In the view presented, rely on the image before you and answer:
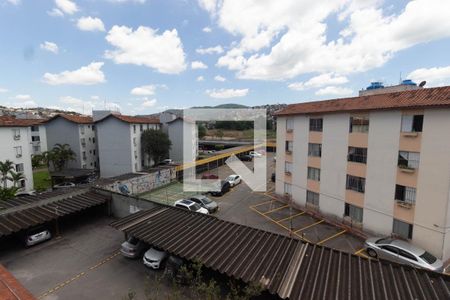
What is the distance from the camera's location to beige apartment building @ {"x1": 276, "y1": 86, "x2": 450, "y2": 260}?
1452 cm

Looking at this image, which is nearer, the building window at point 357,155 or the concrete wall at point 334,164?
the building window at point 357,155

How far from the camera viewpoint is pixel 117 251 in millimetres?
16141

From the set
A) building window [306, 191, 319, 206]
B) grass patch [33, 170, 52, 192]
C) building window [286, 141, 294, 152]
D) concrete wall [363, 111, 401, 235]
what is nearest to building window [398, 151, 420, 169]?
concrete wall [363, 111, 401, 235]

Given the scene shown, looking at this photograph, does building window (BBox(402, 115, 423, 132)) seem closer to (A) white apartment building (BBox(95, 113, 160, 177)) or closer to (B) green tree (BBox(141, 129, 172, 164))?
(B) green tree (BBox(141, 129, 172, 164))

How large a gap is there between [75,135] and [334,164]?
43115 mm

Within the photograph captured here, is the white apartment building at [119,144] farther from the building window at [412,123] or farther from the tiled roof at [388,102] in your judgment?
the building window at [412,123]

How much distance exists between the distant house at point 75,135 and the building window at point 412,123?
4638 cm

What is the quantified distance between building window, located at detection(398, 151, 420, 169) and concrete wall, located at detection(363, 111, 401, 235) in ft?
0.94

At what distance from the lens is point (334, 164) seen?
2048 cm

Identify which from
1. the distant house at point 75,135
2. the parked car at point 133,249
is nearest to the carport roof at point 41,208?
the parked car at point 133,249

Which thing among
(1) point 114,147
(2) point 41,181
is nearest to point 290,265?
(1) point 114,147

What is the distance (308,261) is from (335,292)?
1.79m

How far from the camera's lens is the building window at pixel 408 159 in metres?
15.4

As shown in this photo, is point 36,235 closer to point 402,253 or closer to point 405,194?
point 402,253
